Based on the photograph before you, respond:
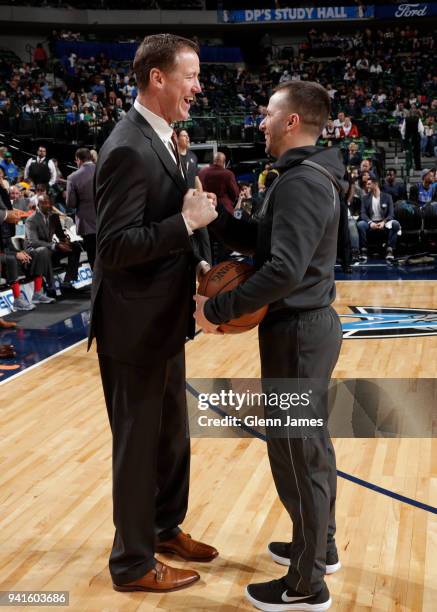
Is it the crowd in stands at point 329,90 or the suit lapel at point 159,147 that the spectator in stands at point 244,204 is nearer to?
the crowd in stands at point 329,90

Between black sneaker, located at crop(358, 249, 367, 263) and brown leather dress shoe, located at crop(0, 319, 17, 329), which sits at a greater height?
brown leather dress shoe, located at crop(0, 319, 17, 329)

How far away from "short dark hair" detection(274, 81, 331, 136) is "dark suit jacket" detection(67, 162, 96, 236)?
6.25 meters

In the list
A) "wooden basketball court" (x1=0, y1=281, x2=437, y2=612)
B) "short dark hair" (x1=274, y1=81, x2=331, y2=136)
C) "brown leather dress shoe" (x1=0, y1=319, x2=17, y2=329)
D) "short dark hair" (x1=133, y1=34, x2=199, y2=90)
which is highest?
"short dark hair" (x1=133, y1=34, x2=199, y2=90)

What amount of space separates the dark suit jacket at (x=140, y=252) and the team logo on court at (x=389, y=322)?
14.3 feet

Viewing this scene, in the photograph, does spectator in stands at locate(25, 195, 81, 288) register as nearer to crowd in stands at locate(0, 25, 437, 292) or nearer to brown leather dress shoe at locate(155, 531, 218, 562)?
crowd in stands at locate(0, 25, 437, 292)

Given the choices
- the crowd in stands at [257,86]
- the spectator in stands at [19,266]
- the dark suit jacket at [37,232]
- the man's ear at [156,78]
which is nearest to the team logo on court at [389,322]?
the spectator in stands at [19,266]

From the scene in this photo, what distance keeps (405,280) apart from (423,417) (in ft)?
16.8

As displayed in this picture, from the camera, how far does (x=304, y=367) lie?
101 inches

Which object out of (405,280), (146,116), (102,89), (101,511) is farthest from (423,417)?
(102,89)

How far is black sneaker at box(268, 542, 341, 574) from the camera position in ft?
9.59

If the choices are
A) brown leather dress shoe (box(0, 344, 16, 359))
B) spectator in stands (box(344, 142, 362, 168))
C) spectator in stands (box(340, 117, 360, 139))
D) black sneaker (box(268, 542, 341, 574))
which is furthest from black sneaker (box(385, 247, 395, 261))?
black sneaker (box(268, 542, 341, 574))

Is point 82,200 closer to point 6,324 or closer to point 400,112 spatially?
point 6,324

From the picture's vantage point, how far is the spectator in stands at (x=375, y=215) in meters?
11.4

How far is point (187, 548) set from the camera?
3.07m
